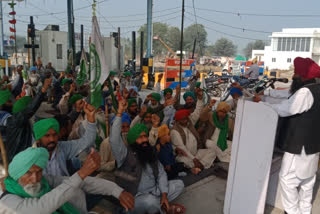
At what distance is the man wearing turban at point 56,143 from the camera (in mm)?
2475

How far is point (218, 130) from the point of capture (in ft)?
15.2

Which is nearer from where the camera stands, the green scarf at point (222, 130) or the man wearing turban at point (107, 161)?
the man wearing turban at point (107, 161)

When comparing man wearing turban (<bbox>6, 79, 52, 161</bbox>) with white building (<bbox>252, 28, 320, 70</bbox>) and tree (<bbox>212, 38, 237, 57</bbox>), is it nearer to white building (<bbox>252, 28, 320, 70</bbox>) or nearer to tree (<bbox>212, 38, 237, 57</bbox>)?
white building (<bbox>252, 28, 320, 70</bbox>)

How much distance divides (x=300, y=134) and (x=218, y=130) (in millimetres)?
2020

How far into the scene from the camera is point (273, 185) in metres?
3.17

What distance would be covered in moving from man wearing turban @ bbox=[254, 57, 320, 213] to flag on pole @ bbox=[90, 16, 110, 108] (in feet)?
6.46

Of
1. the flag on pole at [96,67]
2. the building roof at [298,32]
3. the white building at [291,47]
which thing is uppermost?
the building roof at [298,32]

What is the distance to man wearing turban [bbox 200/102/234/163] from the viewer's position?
4.54 m

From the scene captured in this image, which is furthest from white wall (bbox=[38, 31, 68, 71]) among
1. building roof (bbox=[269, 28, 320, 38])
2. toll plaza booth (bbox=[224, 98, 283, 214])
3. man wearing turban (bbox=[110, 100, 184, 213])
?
building roof (bbox=[269, 28, 320, 38])

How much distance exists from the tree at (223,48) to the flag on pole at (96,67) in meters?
83.8

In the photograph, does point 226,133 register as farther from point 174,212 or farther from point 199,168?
point 174,212

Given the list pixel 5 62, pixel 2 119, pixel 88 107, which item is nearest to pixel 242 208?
pixel 88 107

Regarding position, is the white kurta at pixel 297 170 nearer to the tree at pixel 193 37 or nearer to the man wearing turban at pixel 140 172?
the man wearing turban at pixel 140 172

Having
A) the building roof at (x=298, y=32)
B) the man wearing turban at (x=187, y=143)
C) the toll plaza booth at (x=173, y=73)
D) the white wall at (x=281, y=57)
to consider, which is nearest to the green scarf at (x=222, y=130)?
the man wearing turban at (x=187, y=143)
